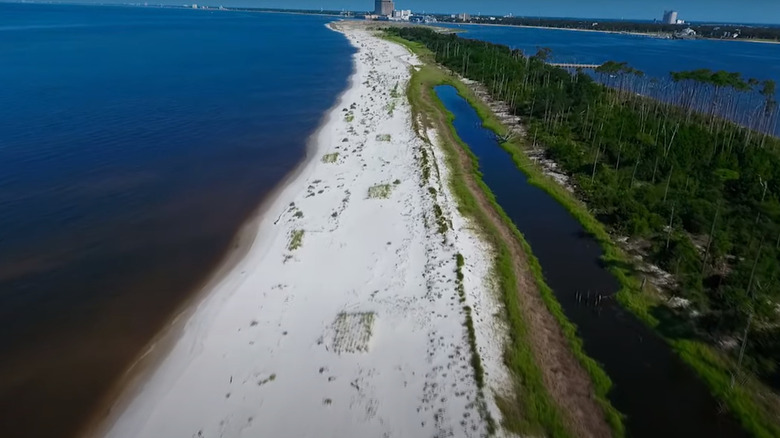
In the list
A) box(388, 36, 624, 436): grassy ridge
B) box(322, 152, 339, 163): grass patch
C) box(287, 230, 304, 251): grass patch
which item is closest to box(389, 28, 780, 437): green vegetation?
box(388, 36, 624, 436): grassy ridge

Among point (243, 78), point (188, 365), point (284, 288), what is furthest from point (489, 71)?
point (188, 365)

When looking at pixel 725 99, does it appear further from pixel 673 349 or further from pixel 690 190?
pixel 673 349

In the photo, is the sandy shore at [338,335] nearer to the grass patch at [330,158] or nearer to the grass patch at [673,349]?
the grass patch at [673,349]

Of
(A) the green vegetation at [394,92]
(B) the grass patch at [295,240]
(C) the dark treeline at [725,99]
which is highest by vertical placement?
(C) the dark treeline at [725,99]

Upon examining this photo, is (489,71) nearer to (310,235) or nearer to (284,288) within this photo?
(310,235)

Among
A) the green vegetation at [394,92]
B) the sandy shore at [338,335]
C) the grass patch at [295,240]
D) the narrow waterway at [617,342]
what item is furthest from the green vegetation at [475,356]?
the green vegetation at [394,92]

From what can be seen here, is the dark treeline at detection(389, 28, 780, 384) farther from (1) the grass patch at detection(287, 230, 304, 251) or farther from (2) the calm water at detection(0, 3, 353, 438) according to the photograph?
(2) the calm water at detection(0, 3, 353, 438)
